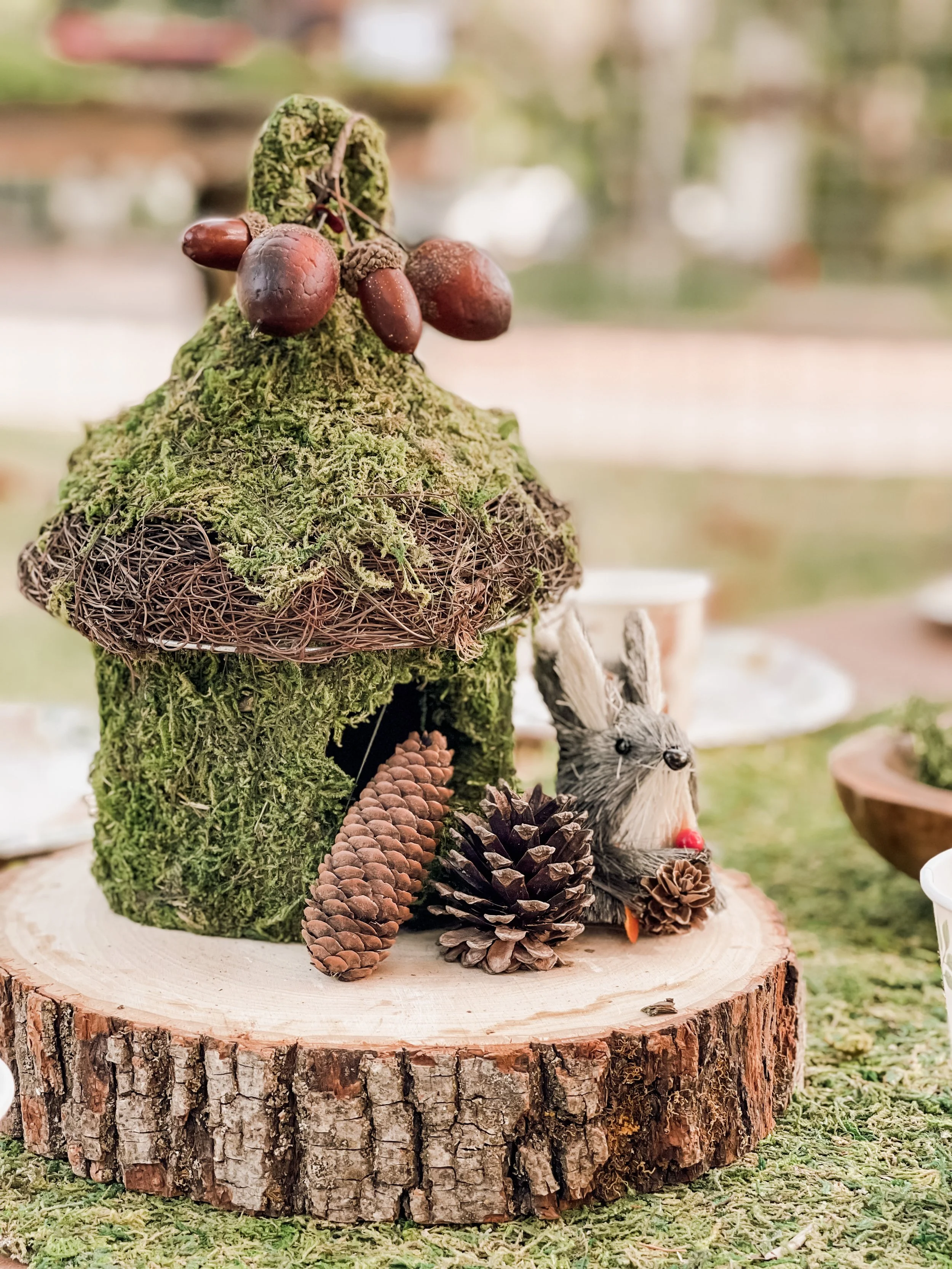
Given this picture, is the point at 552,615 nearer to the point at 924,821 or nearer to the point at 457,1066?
the point at 924,821

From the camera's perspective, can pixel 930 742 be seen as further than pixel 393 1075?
Yes

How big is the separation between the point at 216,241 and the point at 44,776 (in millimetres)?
1742

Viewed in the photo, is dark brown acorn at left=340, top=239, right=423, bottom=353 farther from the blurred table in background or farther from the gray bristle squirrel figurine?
the blurred table in background

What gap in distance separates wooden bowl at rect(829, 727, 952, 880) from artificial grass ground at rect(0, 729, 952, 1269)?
34 centimetres

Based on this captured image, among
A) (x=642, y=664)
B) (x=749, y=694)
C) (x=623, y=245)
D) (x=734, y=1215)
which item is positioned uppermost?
(x=623, y=245)

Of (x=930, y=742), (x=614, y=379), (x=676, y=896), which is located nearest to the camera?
(x=676, y=896)

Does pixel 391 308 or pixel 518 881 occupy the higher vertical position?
pixel 391 308

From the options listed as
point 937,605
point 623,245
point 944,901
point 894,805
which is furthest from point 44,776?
point 623,245

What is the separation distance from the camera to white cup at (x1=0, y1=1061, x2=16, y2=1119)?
1.64 m

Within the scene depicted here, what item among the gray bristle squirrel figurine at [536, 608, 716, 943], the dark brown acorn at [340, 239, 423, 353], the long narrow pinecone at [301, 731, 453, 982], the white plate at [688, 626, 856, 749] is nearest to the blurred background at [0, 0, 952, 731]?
the white plate at [688, 626, 856, 749]

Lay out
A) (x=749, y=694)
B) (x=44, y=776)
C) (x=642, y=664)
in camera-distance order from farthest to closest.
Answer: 1. (x=749, y=694)
2. (x=44, y=776)
3. (x=642, y=664)

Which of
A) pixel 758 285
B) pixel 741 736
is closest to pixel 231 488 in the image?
pixel 741 736

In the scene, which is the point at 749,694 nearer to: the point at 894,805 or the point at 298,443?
the point at 894,805

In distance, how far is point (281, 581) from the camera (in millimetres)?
1767
